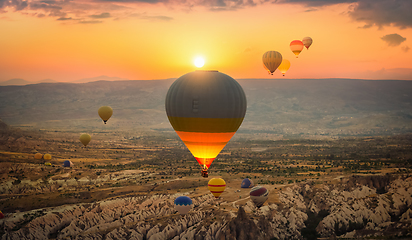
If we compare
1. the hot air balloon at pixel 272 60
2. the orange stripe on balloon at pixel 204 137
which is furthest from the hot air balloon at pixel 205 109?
the hot air balloon at pixel 272 60

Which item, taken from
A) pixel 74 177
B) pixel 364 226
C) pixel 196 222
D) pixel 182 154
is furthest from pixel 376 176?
pixel 182 154

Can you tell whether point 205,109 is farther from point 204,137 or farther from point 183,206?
point 183,206

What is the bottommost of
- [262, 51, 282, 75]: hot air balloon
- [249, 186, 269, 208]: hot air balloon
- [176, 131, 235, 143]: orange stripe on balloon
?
[249, 186, 269, 208]: hot air balloon

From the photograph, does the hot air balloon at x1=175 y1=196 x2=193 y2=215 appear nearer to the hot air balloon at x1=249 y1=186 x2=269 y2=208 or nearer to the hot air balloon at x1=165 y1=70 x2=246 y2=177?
the hot air balloon at x1=249 y1=186 x2=269 y2=208

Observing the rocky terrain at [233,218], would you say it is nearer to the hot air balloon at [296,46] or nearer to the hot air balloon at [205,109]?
the hot air balloon at [205,109]

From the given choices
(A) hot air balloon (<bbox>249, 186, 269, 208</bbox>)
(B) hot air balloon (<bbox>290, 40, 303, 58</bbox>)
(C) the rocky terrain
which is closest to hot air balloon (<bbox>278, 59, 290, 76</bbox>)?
(B) hot air balloon (<bbox>290, 40, 303, 58</bbox>)

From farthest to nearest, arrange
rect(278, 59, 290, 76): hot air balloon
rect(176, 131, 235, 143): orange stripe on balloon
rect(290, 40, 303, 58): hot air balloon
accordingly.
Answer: rect(290, 40, 303, 58): hot air balloon
rect(278, 59, 290, 76): hot air balloon
rect(176, 131, 235, 143): orange stripe on balloon

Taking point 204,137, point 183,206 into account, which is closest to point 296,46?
point 183,206
